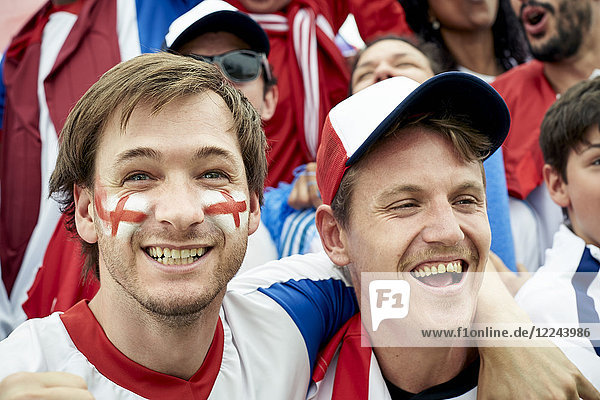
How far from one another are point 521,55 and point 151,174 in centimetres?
Answer: 385

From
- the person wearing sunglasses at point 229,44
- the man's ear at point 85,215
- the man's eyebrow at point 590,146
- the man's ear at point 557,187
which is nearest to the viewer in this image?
the man's ear at point 85,215

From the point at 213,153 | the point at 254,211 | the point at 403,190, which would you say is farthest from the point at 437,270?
the point at 213,153

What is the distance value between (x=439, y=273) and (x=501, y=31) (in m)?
3.47

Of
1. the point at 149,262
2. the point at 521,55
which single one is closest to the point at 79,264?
the point at 149,262

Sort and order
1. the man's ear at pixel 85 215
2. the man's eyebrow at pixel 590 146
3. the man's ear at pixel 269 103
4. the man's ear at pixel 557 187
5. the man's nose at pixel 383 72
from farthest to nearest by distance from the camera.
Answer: the man's nose at pixel 383 72 < the man's ear at pixel 269 103 < the man's ear at pixel 557 187 < the man's eyebrow at pixel 590 146 < the man's ear at pixel 85 215

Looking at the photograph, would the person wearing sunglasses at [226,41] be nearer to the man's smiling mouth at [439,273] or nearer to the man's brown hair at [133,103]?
the man's brown hair at [133,103]

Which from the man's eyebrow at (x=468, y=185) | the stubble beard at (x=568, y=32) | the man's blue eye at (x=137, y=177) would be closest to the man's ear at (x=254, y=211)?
the man's blue eye at (x=137, y=177)

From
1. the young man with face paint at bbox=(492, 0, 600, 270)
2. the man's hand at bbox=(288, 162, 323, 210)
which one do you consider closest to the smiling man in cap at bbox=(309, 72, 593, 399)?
the man's hand at bbox=(288, 162, 323, 210)

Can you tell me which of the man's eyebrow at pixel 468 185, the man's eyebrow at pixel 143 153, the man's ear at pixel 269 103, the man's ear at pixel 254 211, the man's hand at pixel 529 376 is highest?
the man's eyebrow at pixel 143 153

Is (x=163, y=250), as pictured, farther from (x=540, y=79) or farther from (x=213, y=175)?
(x=540, y=79)

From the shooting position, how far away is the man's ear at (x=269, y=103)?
3.43 metres

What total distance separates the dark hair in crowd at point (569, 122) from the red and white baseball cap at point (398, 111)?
84cm
